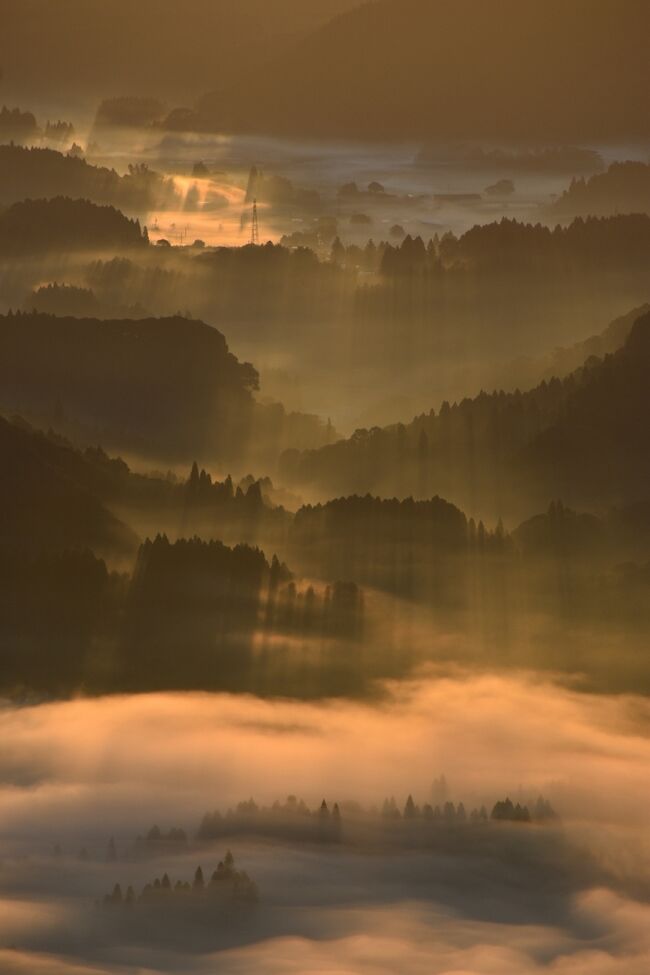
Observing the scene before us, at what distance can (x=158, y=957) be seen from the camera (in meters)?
174

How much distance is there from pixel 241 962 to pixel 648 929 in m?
44.7

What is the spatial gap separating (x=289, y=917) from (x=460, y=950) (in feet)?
77.4

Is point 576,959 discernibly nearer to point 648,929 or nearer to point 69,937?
point 648,929

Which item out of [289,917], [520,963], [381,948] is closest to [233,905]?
[289,917]

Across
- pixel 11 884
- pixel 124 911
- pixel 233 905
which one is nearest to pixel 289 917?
pixel 233 905

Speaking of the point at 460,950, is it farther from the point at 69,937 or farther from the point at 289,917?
the point at 69,937

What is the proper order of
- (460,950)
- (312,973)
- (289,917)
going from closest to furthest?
(312,973) → (460,950) → (289,917)

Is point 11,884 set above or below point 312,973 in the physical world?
above

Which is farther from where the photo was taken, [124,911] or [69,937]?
[124,911]

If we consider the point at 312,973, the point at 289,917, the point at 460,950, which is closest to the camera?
the point at 312,973

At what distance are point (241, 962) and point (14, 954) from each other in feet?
79.7

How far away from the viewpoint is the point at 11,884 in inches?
7844

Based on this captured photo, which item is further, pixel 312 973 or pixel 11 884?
pixel 11 884

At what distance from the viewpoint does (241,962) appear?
602 ft
